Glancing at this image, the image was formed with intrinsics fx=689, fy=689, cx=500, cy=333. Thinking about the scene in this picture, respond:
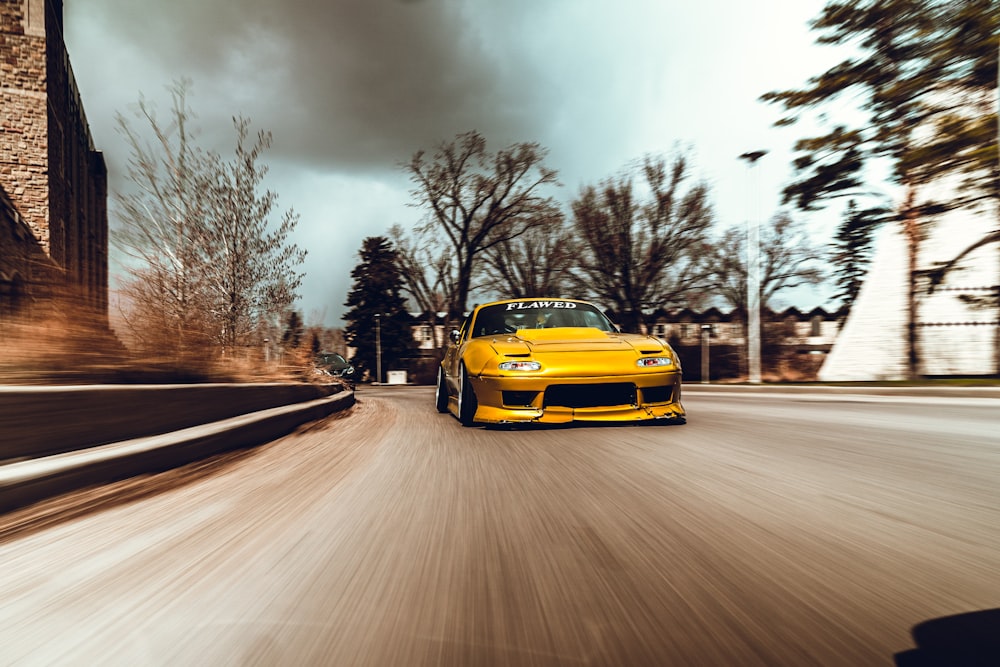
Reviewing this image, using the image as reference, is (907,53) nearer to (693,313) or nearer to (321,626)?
(321,626)

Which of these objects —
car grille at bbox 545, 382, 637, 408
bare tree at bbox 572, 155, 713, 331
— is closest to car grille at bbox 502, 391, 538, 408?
car grille at bbox 545, 382, 637, 408

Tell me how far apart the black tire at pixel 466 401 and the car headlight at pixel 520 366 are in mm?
673

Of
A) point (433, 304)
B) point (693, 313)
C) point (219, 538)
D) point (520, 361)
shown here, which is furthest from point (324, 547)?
point (433, 304)

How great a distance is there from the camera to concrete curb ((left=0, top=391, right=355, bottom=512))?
3539mm

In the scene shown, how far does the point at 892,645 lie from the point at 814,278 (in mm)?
52340

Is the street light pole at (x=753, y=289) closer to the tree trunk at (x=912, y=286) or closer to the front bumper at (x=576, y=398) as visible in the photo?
the tree trunk at (x=912, y=286)

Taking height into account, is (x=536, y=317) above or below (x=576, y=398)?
above

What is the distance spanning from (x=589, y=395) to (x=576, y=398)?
0.43ft

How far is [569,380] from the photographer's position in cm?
674

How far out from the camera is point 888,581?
99.4 inches

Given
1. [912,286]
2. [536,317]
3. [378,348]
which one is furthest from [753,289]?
[378,348]

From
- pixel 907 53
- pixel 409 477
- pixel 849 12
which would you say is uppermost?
pixel 849 12

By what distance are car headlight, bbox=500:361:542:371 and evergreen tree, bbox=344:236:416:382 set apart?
63048 millimetres

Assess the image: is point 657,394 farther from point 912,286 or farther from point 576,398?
point 912,286
